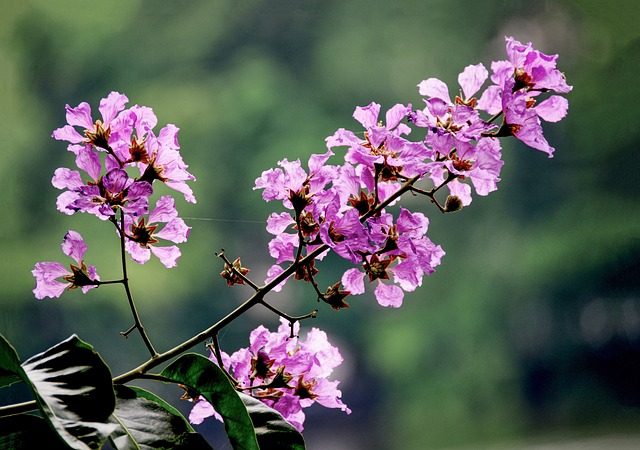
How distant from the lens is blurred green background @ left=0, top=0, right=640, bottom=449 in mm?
2584

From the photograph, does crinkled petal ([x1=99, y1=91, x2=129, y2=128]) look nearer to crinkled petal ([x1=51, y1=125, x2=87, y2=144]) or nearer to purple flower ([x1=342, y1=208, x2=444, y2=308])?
crinkled petal ([x1=51, y1=125, x2=87, y2=144])

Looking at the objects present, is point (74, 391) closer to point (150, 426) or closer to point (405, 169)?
point (150, 426)

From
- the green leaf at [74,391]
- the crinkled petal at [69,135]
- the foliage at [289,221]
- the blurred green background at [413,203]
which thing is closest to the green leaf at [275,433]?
the foliage at [289,221]

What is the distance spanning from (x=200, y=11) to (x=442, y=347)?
1.80 metres

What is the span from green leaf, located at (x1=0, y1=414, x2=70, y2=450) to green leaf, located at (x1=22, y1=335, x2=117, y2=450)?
0.09ft

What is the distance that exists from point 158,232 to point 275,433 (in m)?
0.16

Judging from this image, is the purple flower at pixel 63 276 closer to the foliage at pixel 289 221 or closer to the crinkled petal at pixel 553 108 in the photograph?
the foliage at pixel 289 221

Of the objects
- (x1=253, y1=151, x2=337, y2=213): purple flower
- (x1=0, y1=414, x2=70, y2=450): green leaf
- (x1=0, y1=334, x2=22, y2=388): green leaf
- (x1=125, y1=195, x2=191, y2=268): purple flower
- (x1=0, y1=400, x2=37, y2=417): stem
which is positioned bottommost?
(x1=0, y1=414, x2=70, y2=450): green leaf

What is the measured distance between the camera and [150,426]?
0.39m

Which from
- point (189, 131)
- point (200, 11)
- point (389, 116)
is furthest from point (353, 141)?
point (200, 11)

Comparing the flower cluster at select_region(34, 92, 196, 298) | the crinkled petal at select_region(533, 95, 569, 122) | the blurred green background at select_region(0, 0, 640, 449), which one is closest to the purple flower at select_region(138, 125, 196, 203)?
the flower cluster at select_region(34, 92, 196, 298)

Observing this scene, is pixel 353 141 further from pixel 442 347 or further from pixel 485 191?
pixel 442 347

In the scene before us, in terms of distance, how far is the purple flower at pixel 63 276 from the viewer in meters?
0.46

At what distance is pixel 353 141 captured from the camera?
1.46 ft
